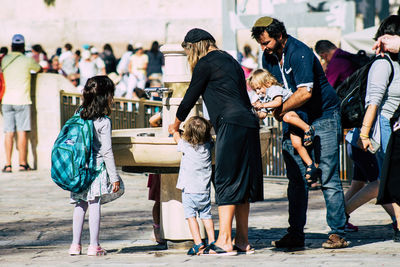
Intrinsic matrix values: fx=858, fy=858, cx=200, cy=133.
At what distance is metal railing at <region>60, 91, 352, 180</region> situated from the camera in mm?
11567

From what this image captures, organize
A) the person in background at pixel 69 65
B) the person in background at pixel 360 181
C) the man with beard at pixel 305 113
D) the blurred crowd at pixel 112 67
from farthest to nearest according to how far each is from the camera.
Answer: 1. the person in background at pixel 69 65
2. the blurred crowd at pixel 112 67
3. the person in background at pixel 360 181
4. the man with beard at pixel 305 113

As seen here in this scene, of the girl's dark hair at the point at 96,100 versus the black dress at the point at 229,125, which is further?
the girl's dark hair at the point at 96,100

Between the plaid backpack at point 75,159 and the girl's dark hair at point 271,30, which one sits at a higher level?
the girl's dark hair at point 271,30

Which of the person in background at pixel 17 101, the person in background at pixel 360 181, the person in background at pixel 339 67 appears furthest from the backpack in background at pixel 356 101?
the person in background at pixel 17 101

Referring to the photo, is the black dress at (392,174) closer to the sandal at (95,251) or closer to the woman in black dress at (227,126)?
the woman in black dress at (227,126)

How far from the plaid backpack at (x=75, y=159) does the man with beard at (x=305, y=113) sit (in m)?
1.50

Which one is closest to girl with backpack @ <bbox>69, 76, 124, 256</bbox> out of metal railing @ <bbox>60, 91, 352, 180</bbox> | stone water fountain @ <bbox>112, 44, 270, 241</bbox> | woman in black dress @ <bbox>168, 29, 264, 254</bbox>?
stone water fountain @ <bbox>112, 44, 270, 241</bbox>

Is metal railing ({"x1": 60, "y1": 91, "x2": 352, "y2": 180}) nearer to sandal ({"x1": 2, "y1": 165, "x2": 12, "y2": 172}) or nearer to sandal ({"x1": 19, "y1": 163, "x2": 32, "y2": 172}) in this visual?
sandal ({"x1": 19, "y1": 163, "x2": 32, "y2": 172})

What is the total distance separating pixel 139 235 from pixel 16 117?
5862mm

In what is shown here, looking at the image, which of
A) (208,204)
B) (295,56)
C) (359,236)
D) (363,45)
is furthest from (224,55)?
(363,45)

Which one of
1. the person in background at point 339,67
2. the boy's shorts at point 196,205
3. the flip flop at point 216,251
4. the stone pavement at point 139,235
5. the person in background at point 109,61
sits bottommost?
the stone pavement at point 139,235

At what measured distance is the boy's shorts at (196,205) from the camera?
6.64m

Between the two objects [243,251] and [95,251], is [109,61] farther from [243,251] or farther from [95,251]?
[243,251]

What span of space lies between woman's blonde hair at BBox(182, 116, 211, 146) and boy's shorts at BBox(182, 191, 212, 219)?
0.43 metres
